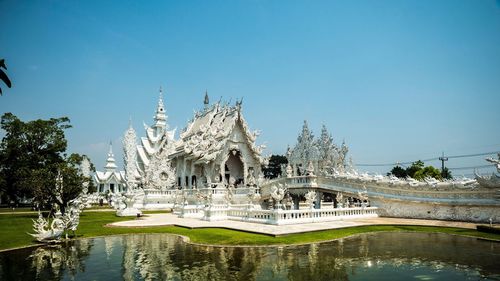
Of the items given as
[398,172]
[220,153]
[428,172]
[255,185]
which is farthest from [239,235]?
[398,172]

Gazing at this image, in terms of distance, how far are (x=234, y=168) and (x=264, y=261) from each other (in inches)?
1167

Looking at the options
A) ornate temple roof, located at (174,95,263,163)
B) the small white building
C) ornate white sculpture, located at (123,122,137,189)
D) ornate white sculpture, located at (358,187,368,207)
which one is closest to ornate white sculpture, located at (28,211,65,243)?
ornate white sculpture, located at (358,187,368,207)

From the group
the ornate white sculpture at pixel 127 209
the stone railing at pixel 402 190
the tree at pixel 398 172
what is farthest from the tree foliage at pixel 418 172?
the ornate white sculpture at pixel 127 209

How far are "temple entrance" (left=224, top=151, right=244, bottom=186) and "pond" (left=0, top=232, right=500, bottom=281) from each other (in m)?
25.6

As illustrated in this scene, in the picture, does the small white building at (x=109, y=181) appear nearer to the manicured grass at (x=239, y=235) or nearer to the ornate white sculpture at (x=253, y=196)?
the ornate white sculpture at (x=253, y=196)

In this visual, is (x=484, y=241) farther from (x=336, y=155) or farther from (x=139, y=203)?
(x=139, y=203)

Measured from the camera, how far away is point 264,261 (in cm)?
888

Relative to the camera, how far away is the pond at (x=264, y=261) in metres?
7.62

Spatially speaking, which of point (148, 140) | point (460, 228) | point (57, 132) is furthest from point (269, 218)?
point (148, 140)

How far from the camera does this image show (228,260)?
29.7ft

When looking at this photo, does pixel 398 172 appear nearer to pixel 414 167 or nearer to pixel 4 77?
Answer: pixel 414 167

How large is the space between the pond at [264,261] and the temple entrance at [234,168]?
2560cm

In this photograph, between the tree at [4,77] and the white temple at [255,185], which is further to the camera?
the white temple at [255,185]

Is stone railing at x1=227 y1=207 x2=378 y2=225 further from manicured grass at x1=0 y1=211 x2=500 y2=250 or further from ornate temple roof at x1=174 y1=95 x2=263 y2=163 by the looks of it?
ornate temple roof at x1=174 y1=95 x2=263 y2=163
